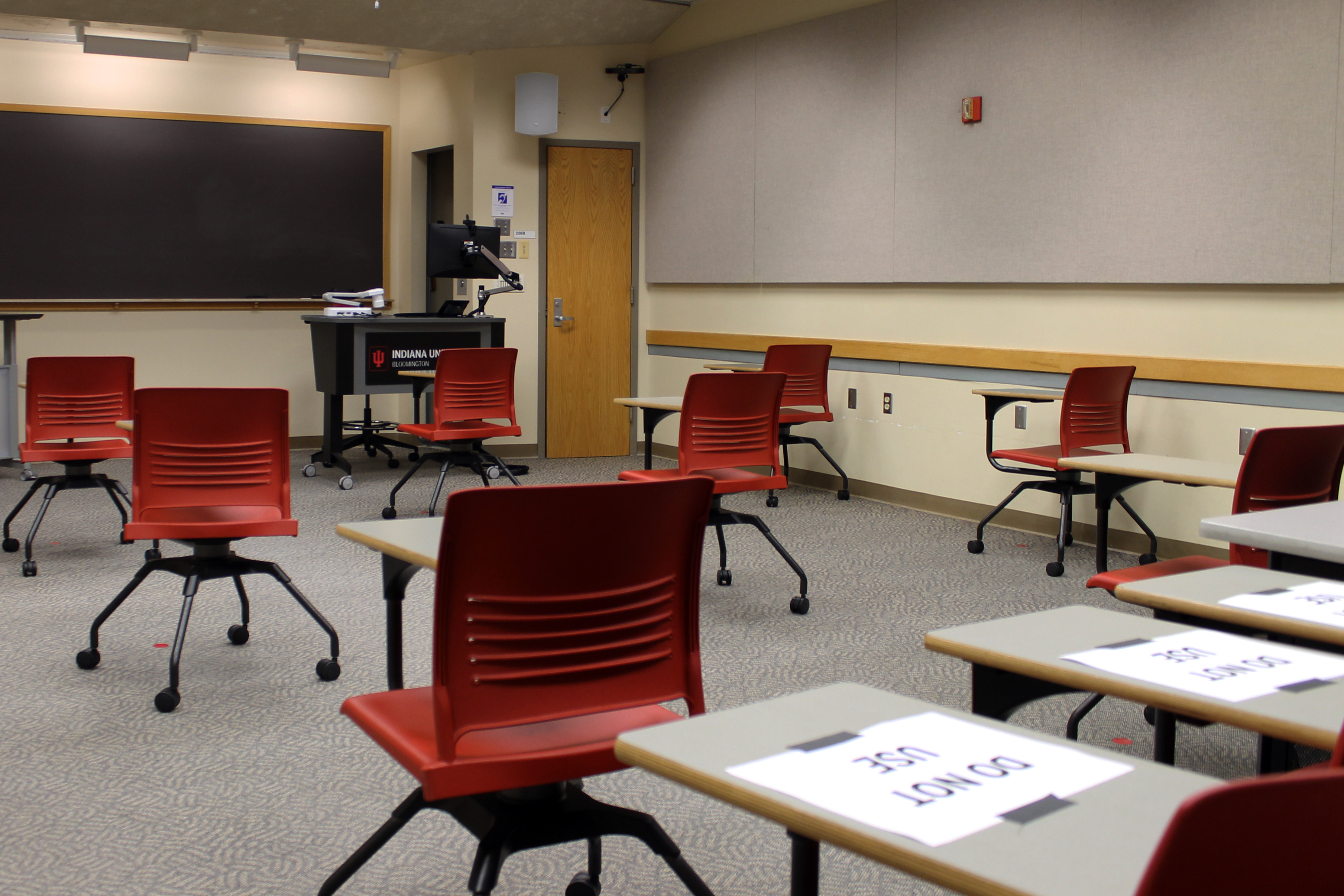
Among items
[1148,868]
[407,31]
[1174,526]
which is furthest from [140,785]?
[407,31]

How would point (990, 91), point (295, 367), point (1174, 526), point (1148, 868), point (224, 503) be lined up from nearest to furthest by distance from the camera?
point (1148, 868) → point (224, 503) → point (1174, 526) → point (990, 91) → point (295, 367)

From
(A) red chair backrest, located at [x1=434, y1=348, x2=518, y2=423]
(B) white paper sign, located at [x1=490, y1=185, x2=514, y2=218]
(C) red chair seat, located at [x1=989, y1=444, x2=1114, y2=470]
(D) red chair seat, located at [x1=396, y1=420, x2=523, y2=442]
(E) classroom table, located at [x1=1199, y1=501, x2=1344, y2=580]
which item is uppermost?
(B) white paper sign, located at [x1=490, y1=185, x2=514, y2=218]

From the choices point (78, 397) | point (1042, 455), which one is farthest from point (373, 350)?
point (1042, 455)

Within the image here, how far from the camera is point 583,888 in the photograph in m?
2.11

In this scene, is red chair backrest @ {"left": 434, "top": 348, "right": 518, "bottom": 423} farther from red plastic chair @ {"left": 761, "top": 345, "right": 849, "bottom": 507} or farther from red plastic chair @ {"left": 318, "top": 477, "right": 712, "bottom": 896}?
red plastic chair @ {"left": 318, "top": 477, "right": 712, "bottom": 896}

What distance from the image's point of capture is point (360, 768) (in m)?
2.80

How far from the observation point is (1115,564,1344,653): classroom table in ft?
5.11

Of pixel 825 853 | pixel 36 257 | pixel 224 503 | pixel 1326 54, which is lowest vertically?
pixel 825 853

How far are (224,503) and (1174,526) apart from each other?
13.0ft

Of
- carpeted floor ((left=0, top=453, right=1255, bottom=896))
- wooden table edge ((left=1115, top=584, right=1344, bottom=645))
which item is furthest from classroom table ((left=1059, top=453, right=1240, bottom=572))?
wooden table edge ((left=1115, top=584, right=1344, bottom=645))

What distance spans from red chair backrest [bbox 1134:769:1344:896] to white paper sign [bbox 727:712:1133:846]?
0.24 m

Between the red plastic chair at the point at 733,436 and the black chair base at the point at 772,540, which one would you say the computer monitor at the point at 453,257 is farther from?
the black chair base at the point at 772,540

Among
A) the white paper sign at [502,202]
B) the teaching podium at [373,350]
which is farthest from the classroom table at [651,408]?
the white paper sign at [502,202]

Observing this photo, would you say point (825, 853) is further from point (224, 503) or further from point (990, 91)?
point (990, 91)
